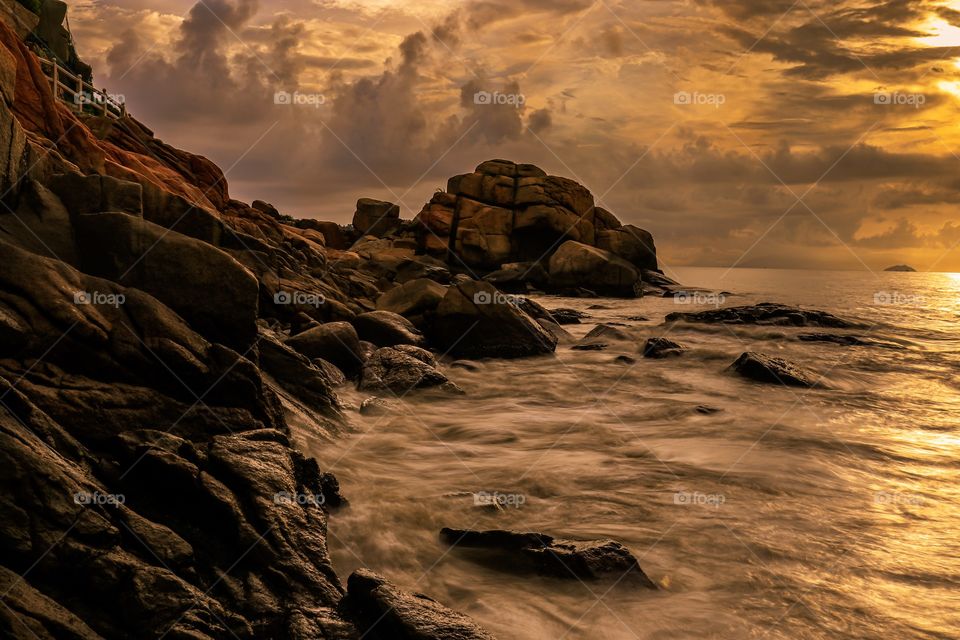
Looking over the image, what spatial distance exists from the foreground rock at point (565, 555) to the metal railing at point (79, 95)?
24126 mm

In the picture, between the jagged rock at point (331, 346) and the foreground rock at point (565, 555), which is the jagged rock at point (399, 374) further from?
the foreground rock at point (565, 555)

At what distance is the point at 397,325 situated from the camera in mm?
16188

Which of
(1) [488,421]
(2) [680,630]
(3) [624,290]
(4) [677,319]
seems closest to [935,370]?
(4) [677,319]

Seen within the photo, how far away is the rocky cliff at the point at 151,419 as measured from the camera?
160 inches

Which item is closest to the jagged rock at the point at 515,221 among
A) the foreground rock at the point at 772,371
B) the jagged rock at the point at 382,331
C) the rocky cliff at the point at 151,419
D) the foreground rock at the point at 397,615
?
the foreground rock at the point at 772,371

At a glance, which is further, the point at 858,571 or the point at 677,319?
the point at 677,319

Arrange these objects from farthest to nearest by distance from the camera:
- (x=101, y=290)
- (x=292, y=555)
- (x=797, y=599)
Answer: (x=101, y=290) < (x=797, y=599) < (x=292, y=555)

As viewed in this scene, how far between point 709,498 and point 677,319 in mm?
18792

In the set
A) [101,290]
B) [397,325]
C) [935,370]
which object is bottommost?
[935,370]

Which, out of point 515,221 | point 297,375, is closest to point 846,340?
point 297,375

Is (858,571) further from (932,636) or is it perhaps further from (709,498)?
(709,498)

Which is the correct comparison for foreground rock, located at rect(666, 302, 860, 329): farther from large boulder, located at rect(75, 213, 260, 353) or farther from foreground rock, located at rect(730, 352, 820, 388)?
large boulder, located at rect(75, 213, 260, 353)

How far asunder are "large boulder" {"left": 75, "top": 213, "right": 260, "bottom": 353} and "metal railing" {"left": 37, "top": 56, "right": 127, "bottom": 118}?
19.5 metres

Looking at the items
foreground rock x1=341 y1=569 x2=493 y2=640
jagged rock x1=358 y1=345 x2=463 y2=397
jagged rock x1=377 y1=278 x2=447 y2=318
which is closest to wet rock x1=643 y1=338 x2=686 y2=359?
jagged rock x1=377 y1=278 x2=447 y2=318
